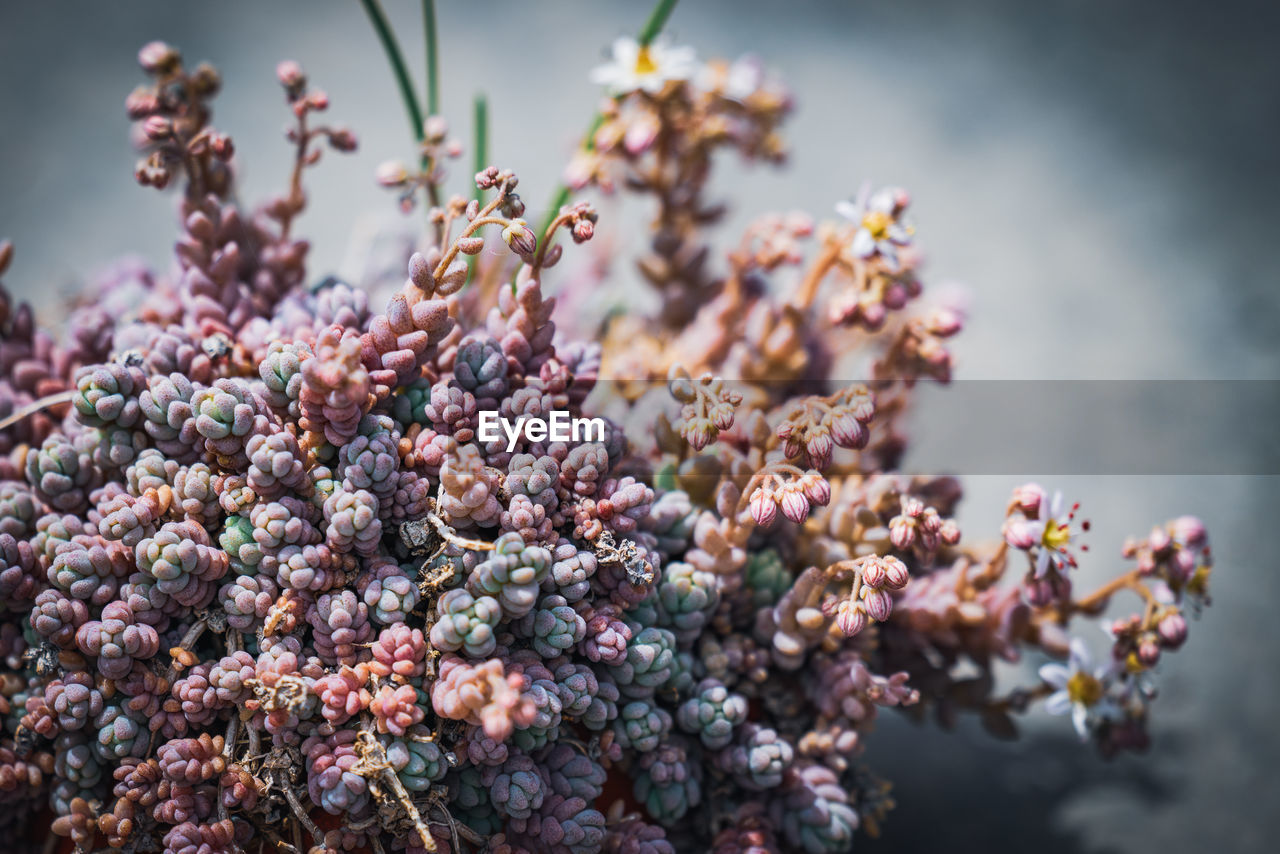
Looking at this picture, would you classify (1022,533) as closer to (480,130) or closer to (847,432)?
(847,432)

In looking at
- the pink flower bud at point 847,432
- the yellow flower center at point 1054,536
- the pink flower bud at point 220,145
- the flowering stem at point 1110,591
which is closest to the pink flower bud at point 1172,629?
the flowering stem at point 1110,591

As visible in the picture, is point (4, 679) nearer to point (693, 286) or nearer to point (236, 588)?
point (236, 588)

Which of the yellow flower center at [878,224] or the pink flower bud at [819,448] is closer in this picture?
the pink flower bud at [819,448]

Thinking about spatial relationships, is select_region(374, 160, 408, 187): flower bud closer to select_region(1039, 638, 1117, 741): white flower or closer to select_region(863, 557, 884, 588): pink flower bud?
select_region(863, 557, 884, 588): pink flower bud

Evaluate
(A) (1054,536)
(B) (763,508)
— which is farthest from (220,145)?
(A) (1054,536)

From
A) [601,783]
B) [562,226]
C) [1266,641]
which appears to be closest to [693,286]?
[562,226]

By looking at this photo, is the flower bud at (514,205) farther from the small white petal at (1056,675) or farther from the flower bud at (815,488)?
the small white petal at (1056,675)

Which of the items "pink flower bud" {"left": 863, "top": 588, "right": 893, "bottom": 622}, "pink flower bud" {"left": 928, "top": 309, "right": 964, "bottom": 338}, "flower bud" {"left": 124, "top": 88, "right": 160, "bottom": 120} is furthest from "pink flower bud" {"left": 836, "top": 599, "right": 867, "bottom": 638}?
"flower bud" {"left": 124, "top": 88, "right": 160, "bottom": 120}
